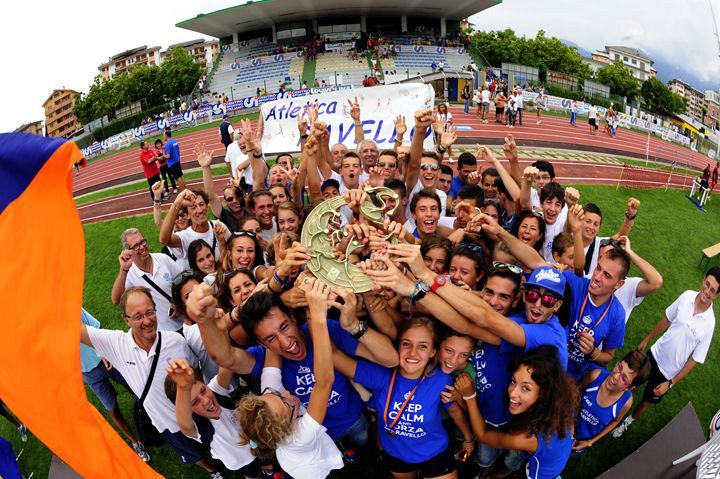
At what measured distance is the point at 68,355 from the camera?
2041 mm

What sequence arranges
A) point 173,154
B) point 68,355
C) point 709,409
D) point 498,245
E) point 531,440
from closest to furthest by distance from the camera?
point 68,355 → point 531,440 → point 498,245 → point 709,409 → point 173,154

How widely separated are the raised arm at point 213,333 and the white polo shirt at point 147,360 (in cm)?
64

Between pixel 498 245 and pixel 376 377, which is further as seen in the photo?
pixel 498 245

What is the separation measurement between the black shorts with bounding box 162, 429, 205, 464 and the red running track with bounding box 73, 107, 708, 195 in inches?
552

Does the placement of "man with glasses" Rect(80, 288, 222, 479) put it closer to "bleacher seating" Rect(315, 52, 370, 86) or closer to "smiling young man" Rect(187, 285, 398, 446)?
"smiling young man" Rect(187, 285, 398, 446)

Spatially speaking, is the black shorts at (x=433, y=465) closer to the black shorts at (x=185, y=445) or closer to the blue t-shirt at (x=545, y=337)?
the blue t-shirt at (x=545, y=337)

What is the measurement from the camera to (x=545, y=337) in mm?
2584

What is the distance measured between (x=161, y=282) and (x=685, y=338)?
4891mm

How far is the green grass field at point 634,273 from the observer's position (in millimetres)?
4062

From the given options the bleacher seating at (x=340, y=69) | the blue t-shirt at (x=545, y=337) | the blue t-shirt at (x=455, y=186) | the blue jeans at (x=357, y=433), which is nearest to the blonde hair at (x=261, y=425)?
the blue jeans at (x=357, y=433)

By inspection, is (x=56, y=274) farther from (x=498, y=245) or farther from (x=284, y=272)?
(x=498, y=245)

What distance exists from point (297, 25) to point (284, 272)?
1826 inches

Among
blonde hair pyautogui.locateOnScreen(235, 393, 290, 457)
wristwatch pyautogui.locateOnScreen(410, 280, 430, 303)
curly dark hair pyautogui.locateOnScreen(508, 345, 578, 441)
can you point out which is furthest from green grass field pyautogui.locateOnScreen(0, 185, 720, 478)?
wristwatch pyautogui.locateOnScreen(410, 280, 430, 303)

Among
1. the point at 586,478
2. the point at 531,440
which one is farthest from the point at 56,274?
the point at 586,478
